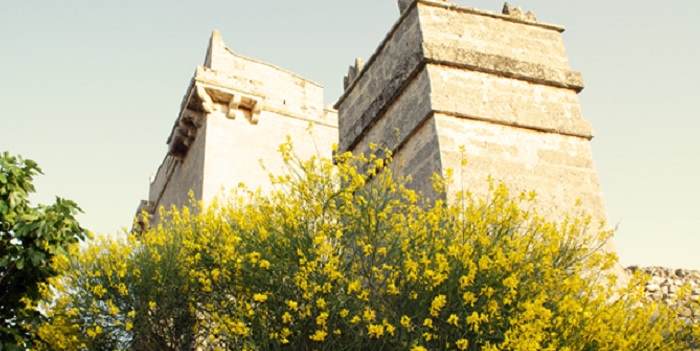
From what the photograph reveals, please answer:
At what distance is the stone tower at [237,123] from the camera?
1177 cm

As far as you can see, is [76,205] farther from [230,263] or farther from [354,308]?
[354,308]

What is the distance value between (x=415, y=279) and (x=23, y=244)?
13.8 feet

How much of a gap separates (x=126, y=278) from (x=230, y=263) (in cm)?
200

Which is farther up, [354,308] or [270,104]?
[270,104]

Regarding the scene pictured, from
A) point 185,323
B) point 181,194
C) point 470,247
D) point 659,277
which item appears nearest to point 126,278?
point 185,323

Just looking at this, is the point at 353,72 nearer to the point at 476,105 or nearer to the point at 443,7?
the point at 443,7

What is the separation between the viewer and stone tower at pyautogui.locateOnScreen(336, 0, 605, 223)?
468 centimetres

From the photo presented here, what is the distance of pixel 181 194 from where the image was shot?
12.9 metres

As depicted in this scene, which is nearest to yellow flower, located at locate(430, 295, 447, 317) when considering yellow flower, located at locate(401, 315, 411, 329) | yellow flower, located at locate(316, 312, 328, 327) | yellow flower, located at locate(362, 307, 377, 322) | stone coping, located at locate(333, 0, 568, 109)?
yellow flower, located at locate(401, 315, 411, 329)

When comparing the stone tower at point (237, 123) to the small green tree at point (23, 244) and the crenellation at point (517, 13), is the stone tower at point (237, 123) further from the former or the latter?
the crenellation at point (517, 13)

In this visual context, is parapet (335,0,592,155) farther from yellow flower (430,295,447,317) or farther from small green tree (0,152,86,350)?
small green tree (0,152,86,350)

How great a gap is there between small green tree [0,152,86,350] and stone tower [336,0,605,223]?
10.4 feet

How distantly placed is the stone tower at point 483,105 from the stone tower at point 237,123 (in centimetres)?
596

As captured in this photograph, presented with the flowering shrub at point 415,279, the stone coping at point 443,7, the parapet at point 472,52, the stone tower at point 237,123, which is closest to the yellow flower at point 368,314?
the flowering shrub at point 415,279
